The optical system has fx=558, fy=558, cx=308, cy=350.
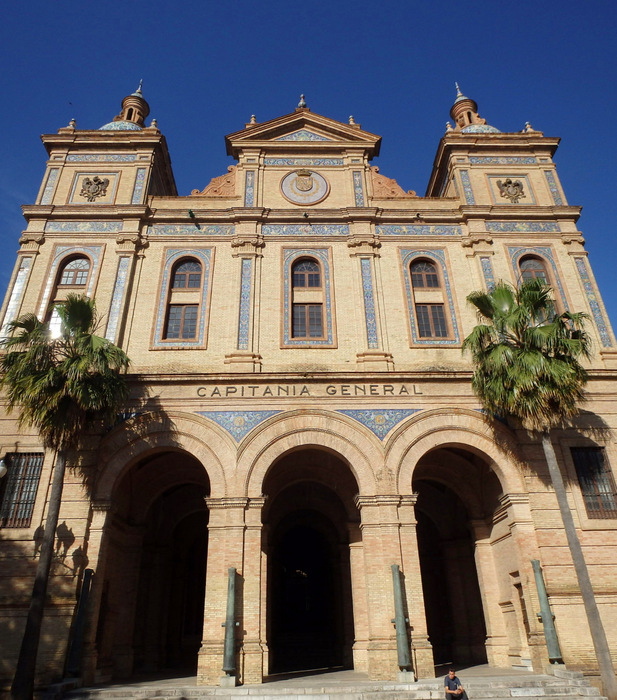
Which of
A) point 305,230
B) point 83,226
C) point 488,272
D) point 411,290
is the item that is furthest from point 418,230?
point 83,226

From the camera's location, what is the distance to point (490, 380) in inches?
614

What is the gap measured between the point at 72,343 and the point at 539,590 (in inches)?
550

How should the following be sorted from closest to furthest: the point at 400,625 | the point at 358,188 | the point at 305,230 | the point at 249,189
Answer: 1. the point at 400,625
2. the point at 305,230
3. the point at 249,189
4. the point at 358,188

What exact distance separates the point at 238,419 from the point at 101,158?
42.4 ft

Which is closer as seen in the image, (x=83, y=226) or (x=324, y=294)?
(x=324, y=294)

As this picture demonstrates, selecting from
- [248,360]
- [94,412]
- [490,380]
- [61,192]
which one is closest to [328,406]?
[248,360]

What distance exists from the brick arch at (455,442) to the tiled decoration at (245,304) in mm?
5740

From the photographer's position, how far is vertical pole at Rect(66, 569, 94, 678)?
13328 millimetres

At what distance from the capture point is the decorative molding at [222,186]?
22.0m

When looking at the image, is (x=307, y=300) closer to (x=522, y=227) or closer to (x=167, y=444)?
(x=167, y=444)

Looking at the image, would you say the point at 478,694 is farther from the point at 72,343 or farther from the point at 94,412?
the point at 72,343

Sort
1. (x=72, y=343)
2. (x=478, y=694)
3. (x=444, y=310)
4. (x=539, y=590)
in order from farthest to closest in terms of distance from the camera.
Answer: (x=444, y=310) → (x=72, y=343) → (x=539, y=590) → (x=478, y=694)

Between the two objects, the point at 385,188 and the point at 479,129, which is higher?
the point at 479,129

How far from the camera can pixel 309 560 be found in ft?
74.0
